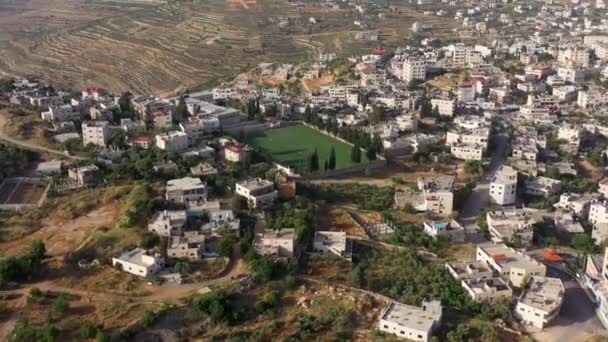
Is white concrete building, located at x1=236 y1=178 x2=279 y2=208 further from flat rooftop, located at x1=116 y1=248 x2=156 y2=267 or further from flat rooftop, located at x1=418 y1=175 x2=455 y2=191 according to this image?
flat rooftop, located at x1=418 y1=175 x2=455 y2=191

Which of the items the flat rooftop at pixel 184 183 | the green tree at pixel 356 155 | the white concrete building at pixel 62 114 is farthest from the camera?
the white concrete building at pixel 62 114

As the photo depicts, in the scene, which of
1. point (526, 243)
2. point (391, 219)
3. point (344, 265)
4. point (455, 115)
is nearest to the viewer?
point (344, 265)

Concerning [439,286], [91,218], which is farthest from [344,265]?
[91,218]

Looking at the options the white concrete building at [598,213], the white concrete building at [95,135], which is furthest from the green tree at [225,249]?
the white concrete building at [598,213]

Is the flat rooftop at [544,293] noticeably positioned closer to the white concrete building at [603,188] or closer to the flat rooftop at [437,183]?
the flat rooftop at [437,183]

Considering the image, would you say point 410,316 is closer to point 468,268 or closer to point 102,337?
point 468,268

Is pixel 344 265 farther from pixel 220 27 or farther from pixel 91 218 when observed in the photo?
pixel 220 27

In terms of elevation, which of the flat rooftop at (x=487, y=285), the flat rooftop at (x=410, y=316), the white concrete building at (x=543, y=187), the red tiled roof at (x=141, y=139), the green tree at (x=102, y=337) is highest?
the red tiled roof at (x=141, y=139)

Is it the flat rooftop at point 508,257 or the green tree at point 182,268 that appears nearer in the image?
the green tree at point 182,268
